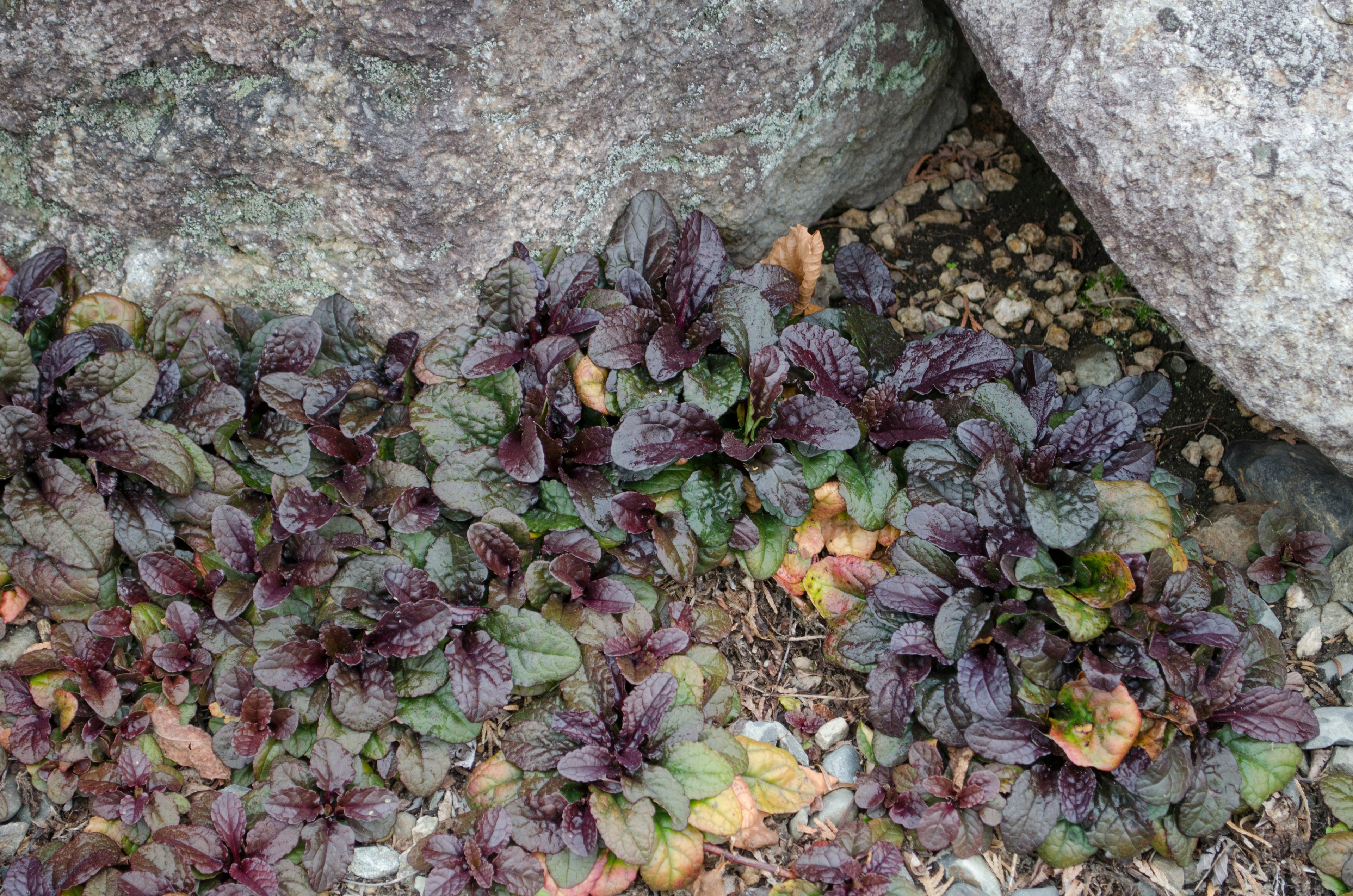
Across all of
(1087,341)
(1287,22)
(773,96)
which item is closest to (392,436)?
(773,96)

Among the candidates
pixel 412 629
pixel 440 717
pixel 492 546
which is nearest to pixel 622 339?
pixel 492 546

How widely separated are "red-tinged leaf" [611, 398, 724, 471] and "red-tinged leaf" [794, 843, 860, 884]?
123cm

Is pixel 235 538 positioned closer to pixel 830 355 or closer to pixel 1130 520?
pixel 830 355

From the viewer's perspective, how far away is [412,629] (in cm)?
279

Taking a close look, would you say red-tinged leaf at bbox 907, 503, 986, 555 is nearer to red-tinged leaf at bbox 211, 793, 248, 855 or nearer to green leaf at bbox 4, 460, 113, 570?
red-tinged leaf at bbox 211, 793, 248, 855

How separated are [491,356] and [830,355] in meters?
1.17

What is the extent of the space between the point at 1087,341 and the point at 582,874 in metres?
2.79

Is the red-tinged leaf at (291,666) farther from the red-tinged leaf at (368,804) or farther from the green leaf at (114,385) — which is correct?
the green leaf at (114,385)

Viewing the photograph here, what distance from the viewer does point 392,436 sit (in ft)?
10.3

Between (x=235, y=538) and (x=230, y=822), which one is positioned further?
(x=235, y=538)

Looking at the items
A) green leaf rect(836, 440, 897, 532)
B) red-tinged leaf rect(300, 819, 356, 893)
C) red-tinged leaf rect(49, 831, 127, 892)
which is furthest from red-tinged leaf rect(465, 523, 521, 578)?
red-tinged leaf rect(49, 831, 127, 892)

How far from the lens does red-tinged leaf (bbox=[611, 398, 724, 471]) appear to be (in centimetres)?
290

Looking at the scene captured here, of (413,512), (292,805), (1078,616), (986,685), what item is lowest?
(292,805)

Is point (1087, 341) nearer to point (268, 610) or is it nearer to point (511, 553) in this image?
point (511, 553)
